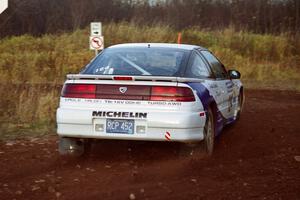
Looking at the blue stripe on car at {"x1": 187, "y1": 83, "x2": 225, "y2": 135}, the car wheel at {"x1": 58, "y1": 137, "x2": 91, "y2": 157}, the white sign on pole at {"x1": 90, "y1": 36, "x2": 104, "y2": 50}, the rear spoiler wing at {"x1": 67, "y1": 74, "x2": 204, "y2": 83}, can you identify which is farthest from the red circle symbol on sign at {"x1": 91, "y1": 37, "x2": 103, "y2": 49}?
the rear spoiler wing at {"x1": 67, "y1": 74, "x2": 204, "y2": 83}

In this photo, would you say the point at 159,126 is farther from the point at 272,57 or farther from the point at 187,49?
the point at 272,57

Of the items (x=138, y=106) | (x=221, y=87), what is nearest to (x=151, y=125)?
(x=138, y=106)

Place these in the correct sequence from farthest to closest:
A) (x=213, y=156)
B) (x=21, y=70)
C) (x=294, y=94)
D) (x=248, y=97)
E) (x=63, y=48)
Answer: (x=63, y=48), (x=21, y=70), (x=294, y=94), (x=248, y=97), (x=213, y=156)

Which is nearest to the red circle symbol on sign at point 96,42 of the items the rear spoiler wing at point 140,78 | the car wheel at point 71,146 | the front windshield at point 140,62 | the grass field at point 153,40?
the grass field at point 153,40

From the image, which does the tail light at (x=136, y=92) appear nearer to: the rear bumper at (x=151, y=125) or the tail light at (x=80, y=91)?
the tail light at (x=80, y=91)

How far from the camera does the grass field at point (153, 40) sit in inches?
781

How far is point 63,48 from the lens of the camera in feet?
80.2

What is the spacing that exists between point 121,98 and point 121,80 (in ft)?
0.68

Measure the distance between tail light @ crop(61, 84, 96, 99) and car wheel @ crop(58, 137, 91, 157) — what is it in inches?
24.3

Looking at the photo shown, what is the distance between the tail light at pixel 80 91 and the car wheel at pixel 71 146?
0.62 m

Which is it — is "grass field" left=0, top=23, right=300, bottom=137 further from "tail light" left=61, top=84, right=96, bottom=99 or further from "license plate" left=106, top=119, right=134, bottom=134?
"license plate" left=106, top=119, right=134, bottom=134

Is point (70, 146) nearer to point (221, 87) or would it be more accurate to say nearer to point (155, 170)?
point (155, 170)

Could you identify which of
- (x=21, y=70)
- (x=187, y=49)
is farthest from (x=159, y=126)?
(x=21, y=70)

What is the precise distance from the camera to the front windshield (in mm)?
7148
